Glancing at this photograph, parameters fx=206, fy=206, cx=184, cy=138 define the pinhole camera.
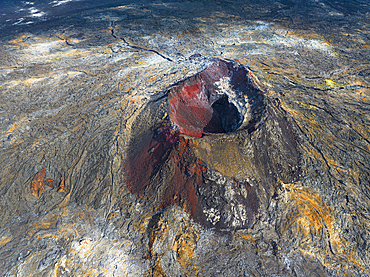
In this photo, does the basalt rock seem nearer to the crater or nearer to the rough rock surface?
the rough rock surface

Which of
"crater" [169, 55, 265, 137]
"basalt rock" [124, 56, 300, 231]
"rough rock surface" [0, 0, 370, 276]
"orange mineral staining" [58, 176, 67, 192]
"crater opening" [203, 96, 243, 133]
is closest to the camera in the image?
"rough rock surface" [0, 0, 370, 276]

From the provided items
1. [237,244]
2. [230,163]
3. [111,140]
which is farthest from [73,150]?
[237,244]

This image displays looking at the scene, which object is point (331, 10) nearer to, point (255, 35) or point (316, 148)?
point (255, 35)

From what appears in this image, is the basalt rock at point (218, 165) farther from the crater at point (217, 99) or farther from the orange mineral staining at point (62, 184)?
the orange mineral staining at point (62, 184)

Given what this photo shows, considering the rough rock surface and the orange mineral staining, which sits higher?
the rough rock surface

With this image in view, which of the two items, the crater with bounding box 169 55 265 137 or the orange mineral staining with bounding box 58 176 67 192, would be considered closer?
the orange mineral staining with bounding box 58 176 67 192

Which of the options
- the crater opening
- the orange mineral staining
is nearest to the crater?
the crater opening

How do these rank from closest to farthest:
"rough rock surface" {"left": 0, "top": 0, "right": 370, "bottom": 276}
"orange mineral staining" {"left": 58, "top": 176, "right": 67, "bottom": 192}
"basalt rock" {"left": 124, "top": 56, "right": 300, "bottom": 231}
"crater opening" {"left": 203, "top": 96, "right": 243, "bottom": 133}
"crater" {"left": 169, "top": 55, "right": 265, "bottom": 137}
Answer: "rough rock surface" {"left": 0, "top": 0, "right": 370, "bottom": 276} → "basalt rock" {"left": 124, "top": 56, "right": 300, "bottom": 231} → "orange mineral staining" {"left": 58, "top": 176, "right": 67, "bottom": 192} → "crater" {"left": 169, "top": 55, "right": 265, "bottom": 137} → "crater opening" {"left": 203, "top": 96, "right": 243, "bottom": 133}
